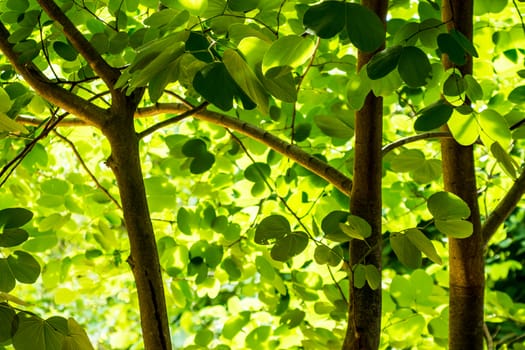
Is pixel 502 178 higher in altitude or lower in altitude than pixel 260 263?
higher

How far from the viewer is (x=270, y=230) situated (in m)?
0.78

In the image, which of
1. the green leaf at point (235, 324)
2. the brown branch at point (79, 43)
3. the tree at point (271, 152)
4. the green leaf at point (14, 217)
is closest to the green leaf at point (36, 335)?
the tree at point (271, 152)

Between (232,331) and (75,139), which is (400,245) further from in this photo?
(75,139)

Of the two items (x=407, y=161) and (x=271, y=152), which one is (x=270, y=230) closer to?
(x=407, y=161)

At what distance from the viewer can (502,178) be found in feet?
5.13

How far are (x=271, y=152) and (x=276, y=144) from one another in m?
0.24

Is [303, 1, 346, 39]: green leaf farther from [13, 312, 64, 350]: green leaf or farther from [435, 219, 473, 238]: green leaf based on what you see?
[13, 312, 64, 350]: green leaf

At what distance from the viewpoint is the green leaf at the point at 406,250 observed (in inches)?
29.6

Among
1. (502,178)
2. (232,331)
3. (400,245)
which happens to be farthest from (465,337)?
(502,178)

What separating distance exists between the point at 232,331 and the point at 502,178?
2.59 feet

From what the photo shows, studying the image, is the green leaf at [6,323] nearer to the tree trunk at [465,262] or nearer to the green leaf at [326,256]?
the green leaf at [326,256]

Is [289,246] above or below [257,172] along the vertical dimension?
below

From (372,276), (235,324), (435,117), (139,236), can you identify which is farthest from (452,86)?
(235,324)

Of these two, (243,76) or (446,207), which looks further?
(446,207)
